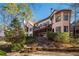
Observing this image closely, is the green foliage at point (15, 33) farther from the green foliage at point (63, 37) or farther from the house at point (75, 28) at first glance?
the house at point (75, 28)

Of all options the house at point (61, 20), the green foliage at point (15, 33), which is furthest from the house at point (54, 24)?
the green foliage at point (15, 33)

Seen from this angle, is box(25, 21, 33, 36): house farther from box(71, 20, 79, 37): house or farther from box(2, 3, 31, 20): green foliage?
box(71, 20, 79, 37): house

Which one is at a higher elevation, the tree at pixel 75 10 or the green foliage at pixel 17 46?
the tree at pixel 75 10

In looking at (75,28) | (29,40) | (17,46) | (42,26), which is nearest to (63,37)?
(75,28)

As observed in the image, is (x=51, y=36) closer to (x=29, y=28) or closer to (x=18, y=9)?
(x=29, y=28)

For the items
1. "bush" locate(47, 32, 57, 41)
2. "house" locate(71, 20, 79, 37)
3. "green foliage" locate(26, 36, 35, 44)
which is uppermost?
"house" locate(71, 20, 79, 37)

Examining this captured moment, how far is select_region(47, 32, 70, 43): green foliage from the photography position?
8.71 feet

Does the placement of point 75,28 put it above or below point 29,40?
above

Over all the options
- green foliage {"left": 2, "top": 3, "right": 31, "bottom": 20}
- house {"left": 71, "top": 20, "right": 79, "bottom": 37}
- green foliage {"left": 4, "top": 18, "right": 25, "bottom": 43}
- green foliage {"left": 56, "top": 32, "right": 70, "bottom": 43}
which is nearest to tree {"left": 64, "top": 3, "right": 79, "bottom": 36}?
house {"left": 71, "top": 20, "right": 79, "bottom": 37}

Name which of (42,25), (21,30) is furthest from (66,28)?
(21,30)

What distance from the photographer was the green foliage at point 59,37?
2656mm

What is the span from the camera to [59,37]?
105 inches

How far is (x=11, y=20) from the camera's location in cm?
270

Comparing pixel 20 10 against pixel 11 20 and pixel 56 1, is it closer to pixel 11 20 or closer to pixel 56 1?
pixel 11 20
